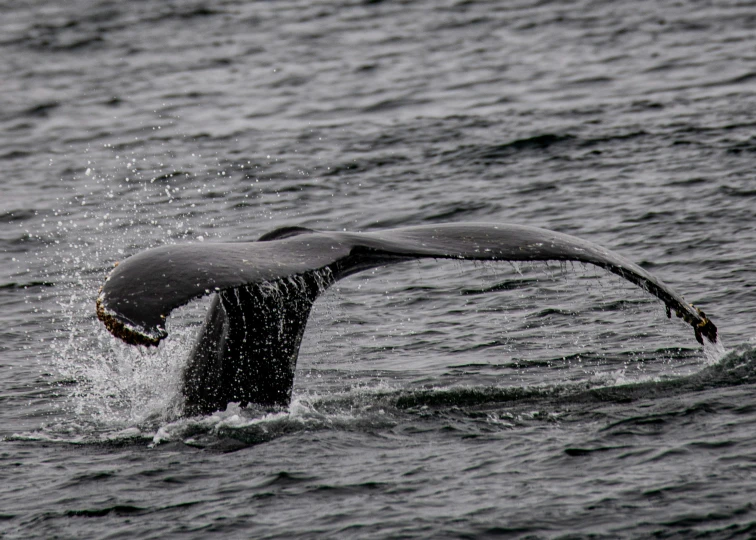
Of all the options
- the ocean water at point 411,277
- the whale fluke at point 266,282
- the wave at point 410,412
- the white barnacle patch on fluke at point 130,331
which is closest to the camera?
the white barnacle patch on fluke at point 130,331

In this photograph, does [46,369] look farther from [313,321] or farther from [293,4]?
[293,4]

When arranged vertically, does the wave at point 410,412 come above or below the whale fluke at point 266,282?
below

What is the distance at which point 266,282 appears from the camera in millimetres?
5977

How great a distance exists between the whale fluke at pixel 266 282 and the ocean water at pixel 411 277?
0.28 m

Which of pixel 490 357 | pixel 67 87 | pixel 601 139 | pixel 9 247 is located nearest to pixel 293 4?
pixel 67 87

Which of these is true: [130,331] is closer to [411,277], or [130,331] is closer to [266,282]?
[266,282]

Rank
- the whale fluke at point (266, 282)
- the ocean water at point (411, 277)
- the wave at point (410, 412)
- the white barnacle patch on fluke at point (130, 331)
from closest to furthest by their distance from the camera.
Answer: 1. the white barnacle patch on fluke at point (130, 331)
2. the whale fluke at point (266, 282)
3. the ocean water at point (411, 277)
4. the wave at point (410, 412)

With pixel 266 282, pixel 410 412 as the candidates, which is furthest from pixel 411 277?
pixel 266 282

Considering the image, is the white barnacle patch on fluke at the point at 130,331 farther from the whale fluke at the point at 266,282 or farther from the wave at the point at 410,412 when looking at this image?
the wave at the point at 410,412

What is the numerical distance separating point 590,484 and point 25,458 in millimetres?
3465

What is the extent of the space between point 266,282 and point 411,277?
6.83 meters

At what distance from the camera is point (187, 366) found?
309 inches

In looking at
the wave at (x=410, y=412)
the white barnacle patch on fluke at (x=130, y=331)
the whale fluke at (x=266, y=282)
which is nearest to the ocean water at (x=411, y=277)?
the wave at (x=410, y=412)

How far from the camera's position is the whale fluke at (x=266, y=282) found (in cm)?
555
